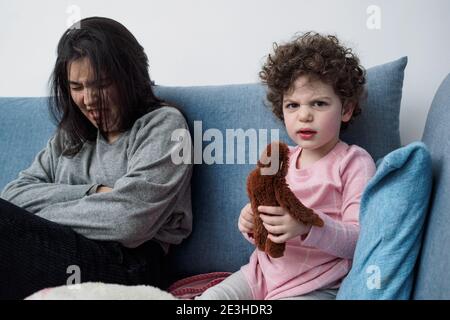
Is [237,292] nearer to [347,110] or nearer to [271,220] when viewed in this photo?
[271,220]

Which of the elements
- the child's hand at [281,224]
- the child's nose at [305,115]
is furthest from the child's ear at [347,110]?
the child's hand at [281,224]

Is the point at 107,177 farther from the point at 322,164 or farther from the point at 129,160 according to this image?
the point at 322,164

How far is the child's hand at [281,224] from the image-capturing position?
2.89 ft

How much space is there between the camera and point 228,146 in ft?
4.17

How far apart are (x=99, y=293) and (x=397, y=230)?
0.48 meters

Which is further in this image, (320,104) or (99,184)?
(99,184)

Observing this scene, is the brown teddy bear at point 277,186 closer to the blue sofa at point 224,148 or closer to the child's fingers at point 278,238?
the child's fingers at point 278,238

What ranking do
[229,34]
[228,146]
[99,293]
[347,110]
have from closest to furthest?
[99,293]
[347,110]
[228,146]
[229,34]

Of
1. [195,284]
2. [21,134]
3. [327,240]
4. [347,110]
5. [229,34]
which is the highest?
[229,34]

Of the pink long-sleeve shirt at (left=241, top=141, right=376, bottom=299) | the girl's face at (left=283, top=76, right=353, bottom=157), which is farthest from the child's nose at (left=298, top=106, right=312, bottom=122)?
the pink long-sleeve shirt at (left=241, top=141, right=376, bottom=299)

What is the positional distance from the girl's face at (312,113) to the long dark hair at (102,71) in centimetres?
39

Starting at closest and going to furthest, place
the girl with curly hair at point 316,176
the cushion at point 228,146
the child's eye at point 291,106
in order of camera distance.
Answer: the girl with curly hair at point 316,176, the child's eye at point 291,106, the cushion at point 228,146

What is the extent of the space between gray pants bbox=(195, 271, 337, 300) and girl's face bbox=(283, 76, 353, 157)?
31 centimetres

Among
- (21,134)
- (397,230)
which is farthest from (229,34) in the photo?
(397,230)
